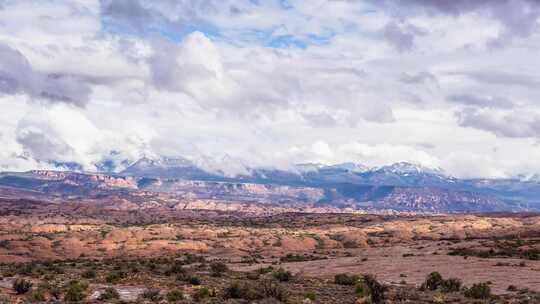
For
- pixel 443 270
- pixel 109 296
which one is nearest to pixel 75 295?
pixel 109 296

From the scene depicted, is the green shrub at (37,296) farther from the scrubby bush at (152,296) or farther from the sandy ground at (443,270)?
the sandy ground at (443,270)

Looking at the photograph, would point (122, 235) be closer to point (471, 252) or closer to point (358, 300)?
point (471, 252)

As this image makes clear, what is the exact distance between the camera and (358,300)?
3538 centimetres

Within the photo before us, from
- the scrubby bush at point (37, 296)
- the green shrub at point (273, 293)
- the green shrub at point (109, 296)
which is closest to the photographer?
the scrubby bush at point (37, 296)

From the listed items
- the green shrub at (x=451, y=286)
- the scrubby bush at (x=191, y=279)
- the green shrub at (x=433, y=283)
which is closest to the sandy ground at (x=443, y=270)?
the green shrub at (x=451, y=286)

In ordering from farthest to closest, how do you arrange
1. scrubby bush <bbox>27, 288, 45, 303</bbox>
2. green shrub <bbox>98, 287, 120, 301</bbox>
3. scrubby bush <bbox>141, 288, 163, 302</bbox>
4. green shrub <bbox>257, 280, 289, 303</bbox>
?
green shrub <bbox>98, 287, 120, 301</bbox>
green shrub <bbox>257, 280, 289, 303</bbox>
scrubby bush <bbox>27, 288, 45, 303</bbox>
scrubby bush <bbox>141, 288, 163, 302</bbox>

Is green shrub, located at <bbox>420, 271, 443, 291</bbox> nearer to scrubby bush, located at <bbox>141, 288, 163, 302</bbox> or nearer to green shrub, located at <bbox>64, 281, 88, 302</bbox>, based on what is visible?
scrubby bush, located at <bbox>141, 288, 163, 302</bbox>

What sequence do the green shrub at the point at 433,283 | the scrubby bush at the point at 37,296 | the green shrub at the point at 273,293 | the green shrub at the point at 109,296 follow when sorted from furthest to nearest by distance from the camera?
the green shrub at the point at 433,283
the green shrub at the point at 109,296
the green shrub at the point at 273,293
the scrubby bush at the point at 37,296

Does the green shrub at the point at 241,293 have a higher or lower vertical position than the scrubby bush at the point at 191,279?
higher

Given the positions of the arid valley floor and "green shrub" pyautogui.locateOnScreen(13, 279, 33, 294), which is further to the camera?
"green shrub" pyautogui.locateOnScreen(13, 279, 33, 294)

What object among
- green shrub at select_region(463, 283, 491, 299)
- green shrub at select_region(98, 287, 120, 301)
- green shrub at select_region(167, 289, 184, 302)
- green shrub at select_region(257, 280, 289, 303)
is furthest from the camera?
green shrub at select_region(463, 283, 491, 299)

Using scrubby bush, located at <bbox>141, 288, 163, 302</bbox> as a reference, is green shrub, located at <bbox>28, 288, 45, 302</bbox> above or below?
below

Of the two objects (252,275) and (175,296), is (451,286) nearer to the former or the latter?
(252,275)

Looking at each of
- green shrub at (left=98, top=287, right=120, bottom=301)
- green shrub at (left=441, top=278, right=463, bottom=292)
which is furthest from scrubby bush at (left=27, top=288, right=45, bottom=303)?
green shrub at (left=441, top=278, right=463, bottom=292)
